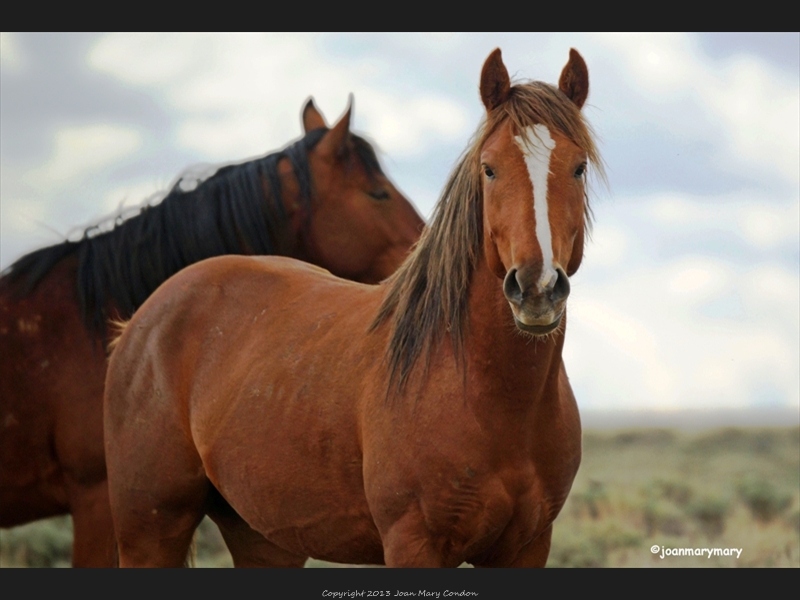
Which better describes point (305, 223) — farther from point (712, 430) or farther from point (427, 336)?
point (712, 430)

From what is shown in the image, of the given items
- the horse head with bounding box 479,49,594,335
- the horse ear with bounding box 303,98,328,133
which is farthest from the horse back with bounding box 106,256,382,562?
the horse ear with bounding box 303,98,328,133

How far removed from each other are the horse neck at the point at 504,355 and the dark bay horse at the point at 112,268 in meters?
2.92

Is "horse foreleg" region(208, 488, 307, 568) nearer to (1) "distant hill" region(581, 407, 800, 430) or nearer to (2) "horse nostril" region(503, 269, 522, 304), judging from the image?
(2) "horse nostril" region(503, 269, 522, 304)

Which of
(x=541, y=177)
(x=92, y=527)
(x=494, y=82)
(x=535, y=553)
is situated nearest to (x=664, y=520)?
(x=92, y=527)

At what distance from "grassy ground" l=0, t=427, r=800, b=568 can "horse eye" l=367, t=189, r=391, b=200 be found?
3.64m

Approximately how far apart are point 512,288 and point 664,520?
9.60 m

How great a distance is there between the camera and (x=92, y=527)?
206 inches

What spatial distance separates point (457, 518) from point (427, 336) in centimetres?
69

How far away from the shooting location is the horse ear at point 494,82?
10.7 feet

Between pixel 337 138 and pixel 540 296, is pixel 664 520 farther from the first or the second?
pixel 540 296

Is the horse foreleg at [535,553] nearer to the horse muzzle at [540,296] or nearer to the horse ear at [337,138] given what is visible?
the horse muzzle at [540,296]

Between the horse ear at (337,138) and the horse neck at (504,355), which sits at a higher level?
the horse ear at (337,138)

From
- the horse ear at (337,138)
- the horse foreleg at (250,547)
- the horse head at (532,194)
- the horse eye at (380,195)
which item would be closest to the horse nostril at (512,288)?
the horse head at (532,194)
